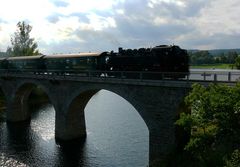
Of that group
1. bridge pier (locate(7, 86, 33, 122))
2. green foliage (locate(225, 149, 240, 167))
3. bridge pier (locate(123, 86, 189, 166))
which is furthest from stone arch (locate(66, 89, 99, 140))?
green foliage (locate(225, 149, 240, 167))

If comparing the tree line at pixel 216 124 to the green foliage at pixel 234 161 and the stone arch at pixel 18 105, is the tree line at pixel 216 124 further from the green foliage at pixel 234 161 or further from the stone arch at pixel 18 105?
the stone arch at pixel 18 105

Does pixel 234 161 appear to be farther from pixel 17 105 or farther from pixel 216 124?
pixel 17 105

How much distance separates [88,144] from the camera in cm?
3884

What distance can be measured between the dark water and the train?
8.99 meters

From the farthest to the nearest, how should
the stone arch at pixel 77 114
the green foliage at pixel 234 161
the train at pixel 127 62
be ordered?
1. the stone arch at pixel 77 114
2. the train at pixel 127 62
3. the green foliage at pixel 234 161

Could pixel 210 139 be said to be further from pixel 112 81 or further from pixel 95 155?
pixel 95 155

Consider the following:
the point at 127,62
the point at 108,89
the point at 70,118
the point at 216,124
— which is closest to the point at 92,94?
the point at 70,118

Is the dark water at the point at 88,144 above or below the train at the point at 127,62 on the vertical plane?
below

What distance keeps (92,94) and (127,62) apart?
6.45 meters

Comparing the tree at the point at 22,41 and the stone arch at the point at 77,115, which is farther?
the tree at the point at 22,41

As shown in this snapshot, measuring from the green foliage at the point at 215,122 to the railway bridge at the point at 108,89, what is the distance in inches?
168

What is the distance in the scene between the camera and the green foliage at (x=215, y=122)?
18938 millimetres

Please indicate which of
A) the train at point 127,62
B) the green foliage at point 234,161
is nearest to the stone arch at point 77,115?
the train at point 127,62

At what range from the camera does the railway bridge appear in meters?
26.9
